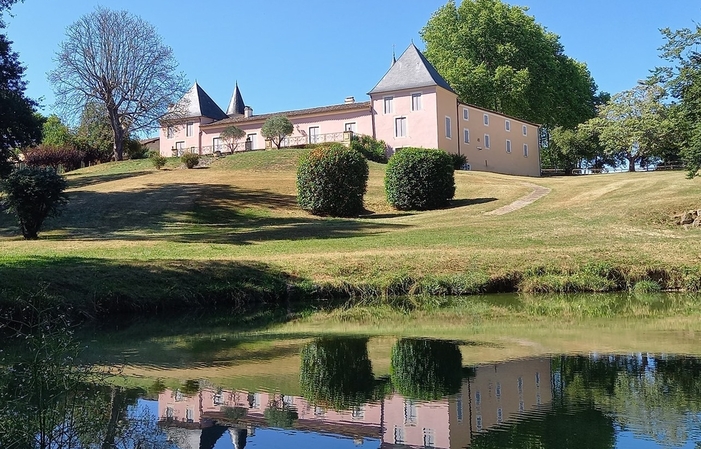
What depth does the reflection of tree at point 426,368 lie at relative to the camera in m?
7.94

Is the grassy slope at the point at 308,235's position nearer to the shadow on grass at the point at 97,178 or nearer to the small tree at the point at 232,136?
the shadow on grass at the point at 97,178

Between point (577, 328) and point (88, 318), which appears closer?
point (577, 328)

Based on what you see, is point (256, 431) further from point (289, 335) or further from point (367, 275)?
point (367, 275)

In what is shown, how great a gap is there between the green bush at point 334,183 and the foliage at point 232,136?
74.8 ft

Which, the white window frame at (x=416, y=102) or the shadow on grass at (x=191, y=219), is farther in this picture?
the white window frame at (x=416, y=102)

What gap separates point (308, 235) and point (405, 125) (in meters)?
26.9

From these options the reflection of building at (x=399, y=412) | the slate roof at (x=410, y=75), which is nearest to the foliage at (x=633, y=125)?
the slate roof at (x=410, y=75)

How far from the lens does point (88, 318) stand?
14.4 metres

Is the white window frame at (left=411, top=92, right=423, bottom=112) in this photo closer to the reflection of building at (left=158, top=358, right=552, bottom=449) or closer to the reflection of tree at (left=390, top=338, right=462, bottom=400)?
the reflection of tree at (left=390, top=338, right=462, bottom=400)

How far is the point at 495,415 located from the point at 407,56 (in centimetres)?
4815

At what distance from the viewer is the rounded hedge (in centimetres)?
3400

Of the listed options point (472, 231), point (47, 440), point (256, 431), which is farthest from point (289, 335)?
point (472, 231)

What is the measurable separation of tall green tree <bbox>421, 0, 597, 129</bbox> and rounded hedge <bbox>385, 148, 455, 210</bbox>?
24.4m

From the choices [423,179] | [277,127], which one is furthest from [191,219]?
[277,127]
